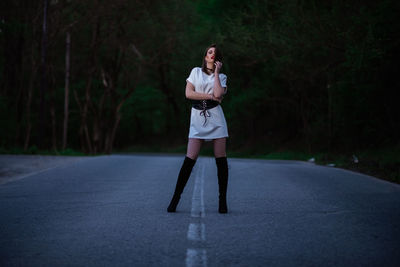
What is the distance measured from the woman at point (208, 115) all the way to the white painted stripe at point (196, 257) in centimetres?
187

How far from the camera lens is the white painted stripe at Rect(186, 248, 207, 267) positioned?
13.3 feet

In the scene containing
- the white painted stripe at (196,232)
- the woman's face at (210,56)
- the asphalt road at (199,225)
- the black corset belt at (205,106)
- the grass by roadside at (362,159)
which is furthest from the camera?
the grass by roadside at (362,159)

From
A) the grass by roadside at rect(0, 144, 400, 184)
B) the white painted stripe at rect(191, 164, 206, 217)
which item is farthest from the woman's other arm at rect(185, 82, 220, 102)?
the grass by roadside at rect(0, 144, 400, 184)

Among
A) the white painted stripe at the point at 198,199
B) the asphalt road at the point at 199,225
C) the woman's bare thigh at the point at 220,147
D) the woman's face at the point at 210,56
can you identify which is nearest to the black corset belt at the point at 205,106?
the woman's bare thigh at the point at 220,147

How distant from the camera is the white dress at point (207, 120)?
6.23m

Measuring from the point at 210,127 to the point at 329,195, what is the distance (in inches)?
106

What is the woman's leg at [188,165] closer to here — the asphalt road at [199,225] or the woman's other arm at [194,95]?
the asphalt road at [199,225]

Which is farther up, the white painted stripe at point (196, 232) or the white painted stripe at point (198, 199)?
the white painted stripe at point (196, 232)

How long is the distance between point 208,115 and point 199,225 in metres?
1.35

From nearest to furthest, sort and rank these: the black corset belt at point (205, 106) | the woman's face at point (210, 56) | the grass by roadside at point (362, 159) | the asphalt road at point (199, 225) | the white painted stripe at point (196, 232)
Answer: the asphalt road at point (199, 225)
the white painted stripe at point (196, 232)
the black corset belt at point (205, 106)
the woman's face at point (210, 56)
the grass by roadside at point (362, 159)

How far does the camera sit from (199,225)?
551 cm

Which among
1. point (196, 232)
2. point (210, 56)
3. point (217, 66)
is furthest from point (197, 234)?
point (210, 56)

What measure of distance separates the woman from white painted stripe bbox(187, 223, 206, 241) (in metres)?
0.83

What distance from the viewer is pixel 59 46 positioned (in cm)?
3853
